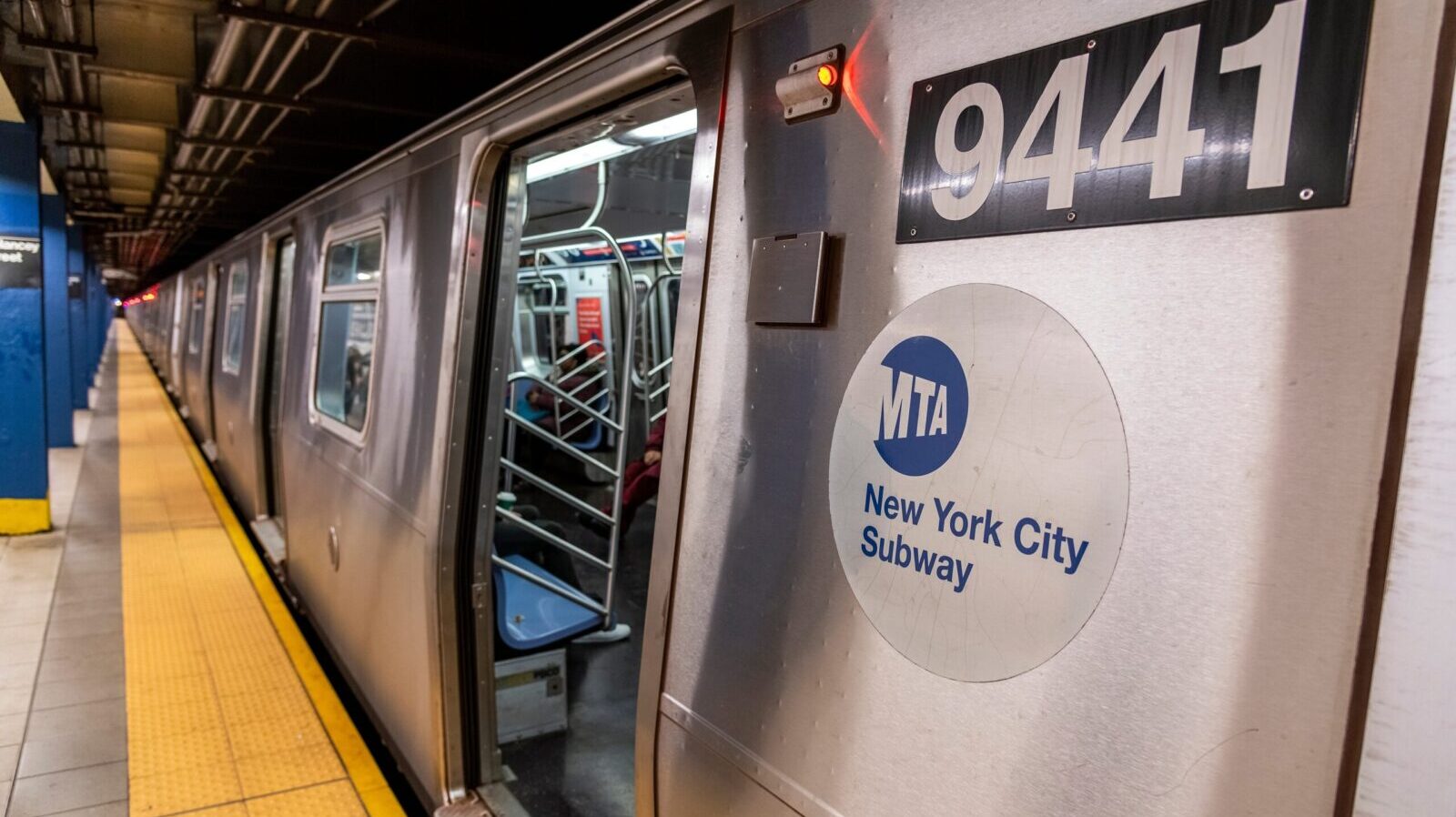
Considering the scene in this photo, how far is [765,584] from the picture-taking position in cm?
146

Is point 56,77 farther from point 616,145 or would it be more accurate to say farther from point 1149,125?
point 1149,125

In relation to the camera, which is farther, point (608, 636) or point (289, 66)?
point (608, 636)

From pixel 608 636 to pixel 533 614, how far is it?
819mm

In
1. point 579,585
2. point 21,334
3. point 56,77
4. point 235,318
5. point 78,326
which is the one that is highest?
point 56,77

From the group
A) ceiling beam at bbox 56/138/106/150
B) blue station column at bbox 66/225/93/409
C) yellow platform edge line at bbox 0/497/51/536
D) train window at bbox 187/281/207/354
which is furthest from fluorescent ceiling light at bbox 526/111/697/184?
blue station column at bbox 66/225/93/409

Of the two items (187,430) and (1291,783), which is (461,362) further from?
(187,430)

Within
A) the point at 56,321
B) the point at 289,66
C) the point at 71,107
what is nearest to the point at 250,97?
the point at 289,66

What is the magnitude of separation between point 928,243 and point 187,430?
13.6 meters

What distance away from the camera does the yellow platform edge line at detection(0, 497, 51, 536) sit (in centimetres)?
643

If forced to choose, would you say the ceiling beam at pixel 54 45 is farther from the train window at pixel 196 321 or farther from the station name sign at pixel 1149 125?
the train window at pixel 196 321

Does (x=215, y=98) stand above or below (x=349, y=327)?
above

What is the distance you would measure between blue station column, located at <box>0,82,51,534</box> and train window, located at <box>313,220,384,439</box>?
3.09m

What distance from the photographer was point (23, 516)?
21.3 ft

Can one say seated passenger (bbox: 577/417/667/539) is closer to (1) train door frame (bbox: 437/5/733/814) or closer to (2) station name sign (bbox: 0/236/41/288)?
(1) train door frame (bbox: 437/5/733/814)
